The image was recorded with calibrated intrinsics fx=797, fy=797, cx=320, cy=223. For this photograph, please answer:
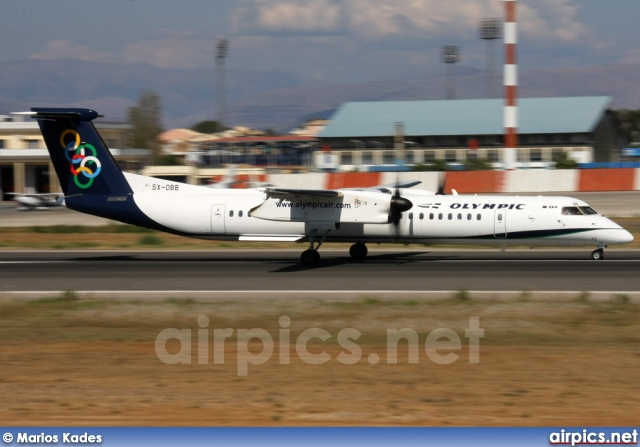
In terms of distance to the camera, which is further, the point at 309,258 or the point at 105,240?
the point at 105,240

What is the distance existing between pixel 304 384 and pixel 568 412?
3712 mm

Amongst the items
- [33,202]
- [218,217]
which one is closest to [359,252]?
[218,217]

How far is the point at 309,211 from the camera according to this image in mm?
26531

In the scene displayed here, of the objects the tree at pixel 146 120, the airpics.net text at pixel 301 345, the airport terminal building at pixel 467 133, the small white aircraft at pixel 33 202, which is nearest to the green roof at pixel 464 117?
the airport terminal building at pixel 467 133

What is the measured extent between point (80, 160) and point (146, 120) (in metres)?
118

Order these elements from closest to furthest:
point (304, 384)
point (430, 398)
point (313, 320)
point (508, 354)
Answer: point (430, 398)
point (304, 384)
point (508, 354)
point (313, 320)

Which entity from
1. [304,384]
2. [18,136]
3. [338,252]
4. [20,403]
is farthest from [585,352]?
[18,136]

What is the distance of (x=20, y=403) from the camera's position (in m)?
10.6

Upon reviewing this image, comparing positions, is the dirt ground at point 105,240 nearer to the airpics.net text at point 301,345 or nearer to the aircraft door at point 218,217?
the aircraft door at point 218,217

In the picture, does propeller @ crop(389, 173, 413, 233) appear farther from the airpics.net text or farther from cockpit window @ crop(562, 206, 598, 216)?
the airpics.net text

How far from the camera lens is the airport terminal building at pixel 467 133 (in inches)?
3474

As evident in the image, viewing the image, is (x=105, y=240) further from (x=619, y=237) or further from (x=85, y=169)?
(x=619, y=237)

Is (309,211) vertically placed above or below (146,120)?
below

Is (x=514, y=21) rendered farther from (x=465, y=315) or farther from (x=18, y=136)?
(x=18, y=136)
